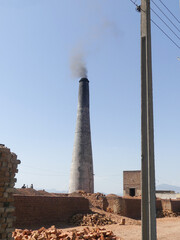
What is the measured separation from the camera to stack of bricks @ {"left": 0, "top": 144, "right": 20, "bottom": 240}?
18.5 ft

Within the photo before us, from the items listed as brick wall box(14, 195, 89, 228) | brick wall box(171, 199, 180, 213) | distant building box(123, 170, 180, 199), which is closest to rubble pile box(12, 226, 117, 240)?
brick wall box(14, 195, 89, 228)

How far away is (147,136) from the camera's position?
7168 mm

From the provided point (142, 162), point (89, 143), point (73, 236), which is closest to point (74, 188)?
point (89, 143)

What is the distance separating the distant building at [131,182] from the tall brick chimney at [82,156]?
10.2 meters

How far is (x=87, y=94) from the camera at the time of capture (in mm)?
34688

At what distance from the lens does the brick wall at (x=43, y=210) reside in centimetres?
1465

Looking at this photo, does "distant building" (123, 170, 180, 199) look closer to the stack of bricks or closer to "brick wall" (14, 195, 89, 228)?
"brick wall" (14, 195, 89, 228)

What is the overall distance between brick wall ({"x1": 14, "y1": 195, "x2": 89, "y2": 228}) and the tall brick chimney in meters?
13.8

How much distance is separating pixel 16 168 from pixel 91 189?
28.1 meters

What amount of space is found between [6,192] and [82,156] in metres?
27.1

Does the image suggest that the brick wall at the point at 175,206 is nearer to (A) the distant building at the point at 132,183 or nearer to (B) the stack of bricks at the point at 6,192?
(A) the distant building at the point at 132,183

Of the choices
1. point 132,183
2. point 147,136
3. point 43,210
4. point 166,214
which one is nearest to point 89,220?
point 43,210

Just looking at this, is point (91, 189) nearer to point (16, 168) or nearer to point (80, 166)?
point (80, 166)

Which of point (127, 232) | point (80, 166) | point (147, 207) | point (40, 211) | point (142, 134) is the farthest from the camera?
point (80, 166)
